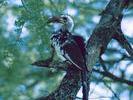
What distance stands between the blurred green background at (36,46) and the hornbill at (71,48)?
103mm

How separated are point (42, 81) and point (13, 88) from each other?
1.35 metres

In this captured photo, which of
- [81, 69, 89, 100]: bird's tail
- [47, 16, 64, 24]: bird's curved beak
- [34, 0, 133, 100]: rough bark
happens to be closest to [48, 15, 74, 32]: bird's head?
[47, 16, 64, 24]: bird's curved beak

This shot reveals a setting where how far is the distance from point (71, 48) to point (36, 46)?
145 centimetres

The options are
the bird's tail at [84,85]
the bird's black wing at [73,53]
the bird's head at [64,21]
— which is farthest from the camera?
the bird's head at [64,21]

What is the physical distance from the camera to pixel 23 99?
8453mm

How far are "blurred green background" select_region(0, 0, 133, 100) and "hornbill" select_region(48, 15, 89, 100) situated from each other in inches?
4.0

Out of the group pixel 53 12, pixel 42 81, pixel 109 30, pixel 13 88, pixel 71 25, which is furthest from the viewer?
pixel 42 81

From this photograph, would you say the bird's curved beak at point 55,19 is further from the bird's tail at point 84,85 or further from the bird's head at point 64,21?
the bird's tail at point 84,85

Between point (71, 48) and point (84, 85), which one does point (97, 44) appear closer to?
point (71, 48)

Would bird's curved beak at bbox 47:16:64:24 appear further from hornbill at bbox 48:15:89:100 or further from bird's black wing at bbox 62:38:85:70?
bird's black wing at bbox 62:38:85:70

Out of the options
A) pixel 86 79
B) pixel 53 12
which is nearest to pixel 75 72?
pixel 86 79

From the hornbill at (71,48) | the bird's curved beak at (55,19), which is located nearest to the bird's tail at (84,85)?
the hornbill at (71,48)

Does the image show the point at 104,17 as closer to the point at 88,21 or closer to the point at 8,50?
the point at 8,50

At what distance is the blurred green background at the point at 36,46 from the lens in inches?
184
